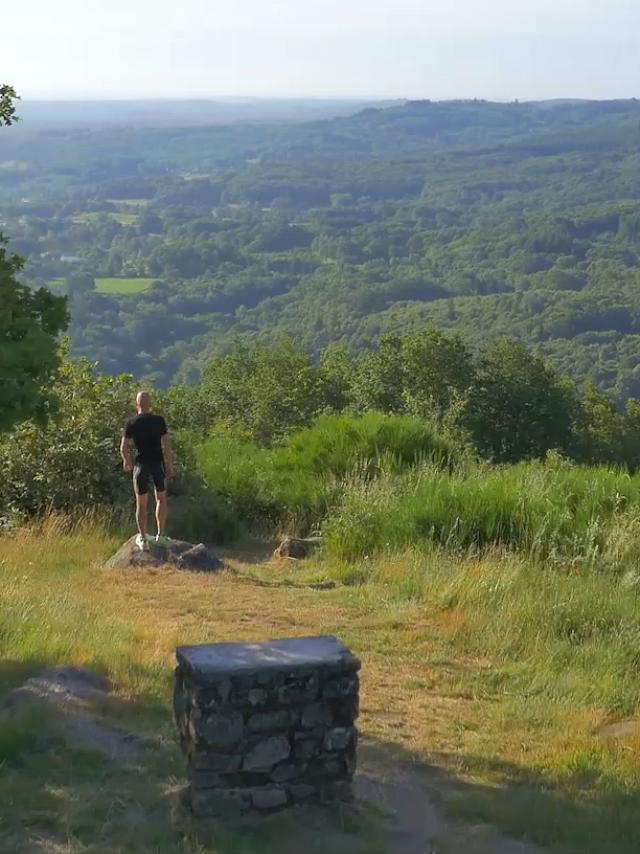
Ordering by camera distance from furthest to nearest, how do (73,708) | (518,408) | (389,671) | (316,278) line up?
(316,278)
(518,408)
(389,671)
(73,708)

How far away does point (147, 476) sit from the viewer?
10070 mm

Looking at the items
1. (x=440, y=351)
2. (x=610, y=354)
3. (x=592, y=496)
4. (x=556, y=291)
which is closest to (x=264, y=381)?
(x=440, y=351)

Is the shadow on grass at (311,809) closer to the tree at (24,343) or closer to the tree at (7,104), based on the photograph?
the tree at (24,343)

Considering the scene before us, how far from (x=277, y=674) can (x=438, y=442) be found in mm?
9313

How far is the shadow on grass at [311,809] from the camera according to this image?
14.7 feet

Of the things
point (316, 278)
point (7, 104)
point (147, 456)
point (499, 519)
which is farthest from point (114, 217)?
point (7, 104)

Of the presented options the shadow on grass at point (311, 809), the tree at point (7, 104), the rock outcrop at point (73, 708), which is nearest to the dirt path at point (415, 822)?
the shadow on grass at point (311, 809)

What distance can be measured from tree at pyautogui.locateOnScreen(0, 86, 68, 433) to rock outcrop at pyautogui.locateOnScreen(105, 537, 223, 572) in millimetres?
3172

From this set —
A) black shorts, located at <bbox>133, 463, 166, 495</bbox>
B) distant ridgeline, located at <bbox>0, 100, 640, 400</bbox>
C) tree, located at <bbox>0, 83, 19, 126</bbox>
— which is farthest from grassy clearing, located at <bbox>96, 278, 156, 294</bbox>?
tree, located at <bbox>0, 83, 19, 126</bbox>

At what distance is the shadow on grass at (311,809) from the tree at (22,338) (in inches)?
72.7

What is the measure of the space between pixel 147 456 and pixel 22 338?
11.9 feet

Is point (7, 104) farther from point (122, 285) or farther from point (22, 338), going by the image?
point (122, 285)

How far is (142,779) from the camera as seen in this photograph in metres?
4.96

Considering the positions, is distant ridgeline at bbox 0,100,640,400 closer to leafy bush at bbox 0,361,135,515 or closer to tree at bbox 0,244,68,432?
leafy bush at bbox 0,361,135,515
